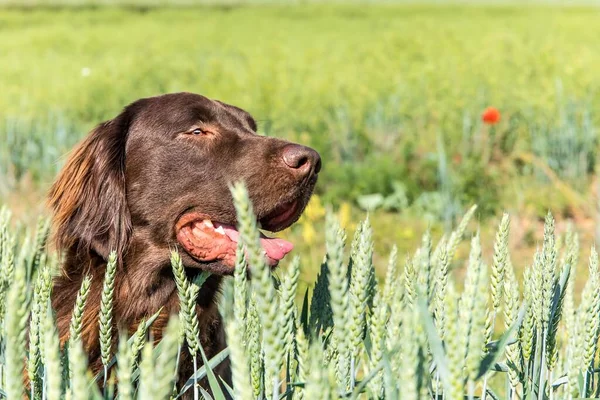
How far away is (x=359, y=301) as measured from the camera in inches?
54.9

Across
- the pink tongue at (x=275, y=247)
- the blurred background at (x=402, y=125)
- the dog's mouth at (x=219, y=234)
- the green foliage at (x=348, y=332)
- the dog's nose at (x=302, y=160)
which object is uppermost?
the green foliage at (x=348, y=332)

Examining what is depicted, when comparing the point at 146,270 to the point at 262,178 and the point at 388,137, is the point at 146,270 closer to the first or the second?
the point at 262,178

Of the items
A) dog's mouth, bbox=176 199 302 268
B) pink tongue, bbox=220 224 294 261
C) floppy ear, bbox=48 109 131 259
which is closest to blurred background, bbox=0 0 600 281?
floppy ear, bbox=48 109 131 259

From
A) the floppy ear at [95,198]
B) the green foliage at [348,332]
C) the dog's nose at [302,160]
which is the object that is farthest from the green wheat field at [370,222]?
the dog's nose at [302,160]

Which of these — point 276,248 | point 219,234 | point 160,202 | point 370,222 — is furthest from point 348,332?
point 370,222

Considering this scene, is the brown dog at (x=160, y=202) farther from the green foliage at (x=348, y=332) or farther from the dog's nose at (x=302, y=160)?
the green foliage at (x=348, y=332)

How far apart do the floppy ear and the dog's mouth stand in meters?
0.24

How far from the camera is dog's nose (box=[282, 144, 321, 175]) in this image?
9.71ft

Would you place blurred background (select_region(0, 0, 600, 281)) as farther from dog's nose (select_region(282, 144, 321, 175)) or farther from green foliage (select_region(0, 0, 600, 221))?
dog's nose (select_region(282, 144, 321, 175))

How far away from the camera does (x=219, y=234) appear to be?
290cm

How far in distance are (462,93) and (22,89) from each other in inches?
274

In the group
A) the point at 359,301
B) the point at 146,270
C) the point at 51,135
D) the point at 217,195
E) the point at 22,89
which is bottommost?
the point at 22,89

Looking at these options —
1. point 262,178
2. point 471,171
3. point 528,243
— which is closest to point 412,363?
point 262,178

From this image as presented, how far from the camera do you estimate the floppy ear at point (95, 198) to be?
300 cm
